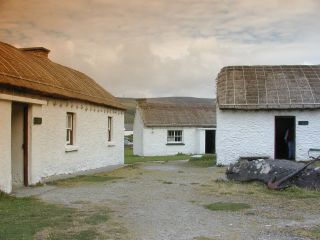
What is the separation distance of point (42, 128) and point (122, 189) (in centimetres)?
333

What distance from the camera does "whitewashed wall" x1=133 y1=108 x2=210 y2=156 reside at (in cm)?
3841

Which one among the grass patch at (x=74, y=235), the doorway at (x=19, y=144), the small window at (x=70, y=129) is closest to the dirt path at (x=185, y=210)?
the grass patch at (x=74, y=235)

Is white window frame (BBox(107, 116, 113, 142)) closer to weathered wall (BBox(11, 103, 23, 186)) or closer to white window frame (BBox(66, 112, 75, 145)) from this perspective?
white window frame (BBox(66, 112, 75, 145))

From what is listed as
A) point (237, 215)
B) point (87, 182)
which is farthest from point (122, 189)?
point (237, 215)

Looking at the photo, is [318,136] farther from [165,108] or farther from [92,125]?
[165,108]

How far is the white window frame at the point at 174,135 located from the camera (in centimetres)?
3947

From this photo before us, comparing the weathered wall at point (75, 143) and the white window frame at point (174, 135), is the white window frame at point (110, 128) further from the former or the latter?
the white window frame at point (174, 135)

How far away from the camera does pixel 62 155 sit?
1708cm

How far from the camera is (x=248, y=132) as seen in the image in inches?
856

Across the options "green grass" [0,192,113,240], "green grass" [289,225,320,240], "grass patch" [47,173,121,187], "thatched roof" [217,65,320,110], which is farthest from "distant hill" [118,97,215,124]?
"green grass" [289,225,320,240]

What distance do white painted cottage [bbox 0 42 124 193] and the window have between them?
16280 millimetres

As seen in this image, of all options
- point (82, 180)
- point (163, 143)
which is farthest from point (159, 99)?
point (82, 180)

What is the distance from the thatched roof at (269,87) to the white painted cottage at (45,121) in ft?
18.6

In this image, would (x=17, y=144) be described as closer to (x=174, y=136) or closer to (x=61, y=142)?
(x=61, y=142)
